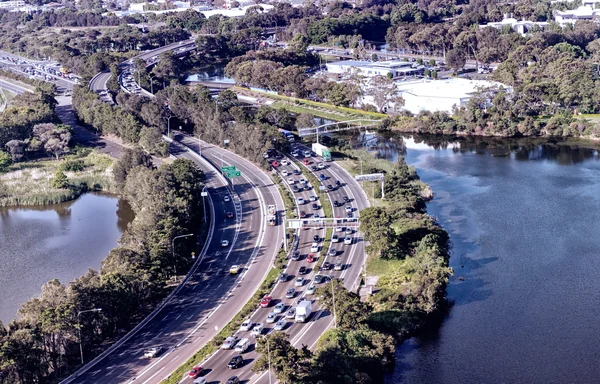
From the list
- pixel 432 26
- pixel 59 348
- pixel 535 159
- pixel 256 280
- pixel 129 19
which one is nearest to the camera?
pixel 59 348

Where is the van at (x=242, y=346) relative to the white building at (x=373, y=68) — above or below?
below

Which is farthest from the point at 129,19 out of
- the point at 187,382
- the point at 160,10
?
the point at 187,382

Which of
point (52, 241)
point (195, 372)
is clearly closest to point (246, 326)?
point (195, 372)

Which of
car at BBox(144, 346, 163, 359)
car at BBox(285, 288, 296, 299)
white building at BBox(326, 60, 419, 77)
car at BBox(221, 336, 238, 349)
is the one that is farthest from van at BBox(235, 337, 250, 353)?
white building at BBox(326, 60, 419, 77)

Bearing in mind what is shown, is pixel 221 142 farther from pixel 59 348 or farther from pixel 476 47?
pixel 476 47

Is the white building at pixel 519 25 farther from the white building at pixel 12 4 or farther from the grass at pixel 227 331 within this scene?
the white building at pixel 12 4

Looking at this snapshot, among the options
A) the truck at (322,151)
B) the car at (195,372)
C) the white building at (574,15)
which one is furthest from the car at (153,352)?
the white building at (574,15)

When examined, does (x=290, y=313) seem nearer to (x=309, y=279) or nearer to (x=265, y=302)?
(x=265, y=302)
